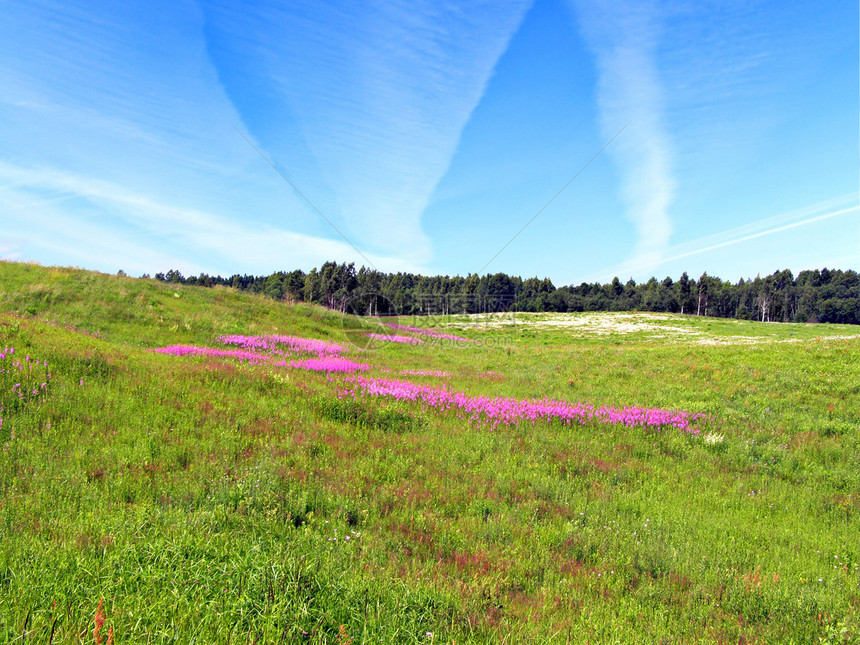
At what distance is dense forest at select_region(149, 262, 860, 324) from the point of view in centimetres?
11025

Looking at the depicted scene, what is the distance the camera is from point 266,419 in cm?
840

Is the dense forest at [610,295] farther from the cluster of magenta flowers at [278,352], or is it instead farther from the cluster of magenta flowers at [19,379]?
the cluster of magenta flowers at [19,379]

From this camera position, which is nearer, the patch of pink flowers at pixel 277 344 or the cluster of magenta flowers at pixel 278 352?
the cluster of magenta flowers at pixel 278 352

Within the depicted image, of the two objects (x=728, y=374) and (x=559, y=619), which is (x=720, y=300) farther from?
(x=559, y=619)

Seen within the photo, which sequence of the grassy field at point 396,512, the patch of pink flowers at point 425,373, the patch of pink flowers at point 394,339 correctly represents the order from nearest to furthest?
the grassy field at point 396,512 < the patch of pink flowers at point 425,373 < the patch of pink flowers at point 394,339

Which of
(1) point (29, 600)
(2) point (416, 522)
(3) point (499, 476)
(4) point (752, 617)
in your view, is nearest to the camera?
(1) point (29, 600)

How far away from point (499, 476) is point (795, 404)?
1254cm

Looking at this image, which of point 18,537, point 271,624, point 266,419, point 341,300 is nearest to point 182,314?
point 266,419

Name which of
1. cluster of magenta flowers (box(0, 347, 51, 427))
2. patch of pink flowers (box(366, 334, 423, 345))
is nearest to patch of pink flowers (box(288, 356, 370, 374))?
cluster of magenta flowers (box(0, 347, 51, 427))

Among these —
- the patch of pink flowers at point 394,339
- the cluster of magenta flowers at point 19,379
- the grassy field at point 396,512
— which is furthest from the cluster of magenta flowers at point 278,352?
the patch of pink flowers at point 394,339

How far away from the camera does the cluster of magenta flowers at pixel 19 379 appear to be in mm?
6824

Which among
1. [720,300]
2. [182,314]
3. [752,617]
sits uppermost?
[720,300]

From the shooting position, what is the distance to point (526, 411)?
37.2ft

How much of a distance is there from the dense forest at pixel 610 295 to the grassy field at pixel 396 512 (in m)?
83.2
